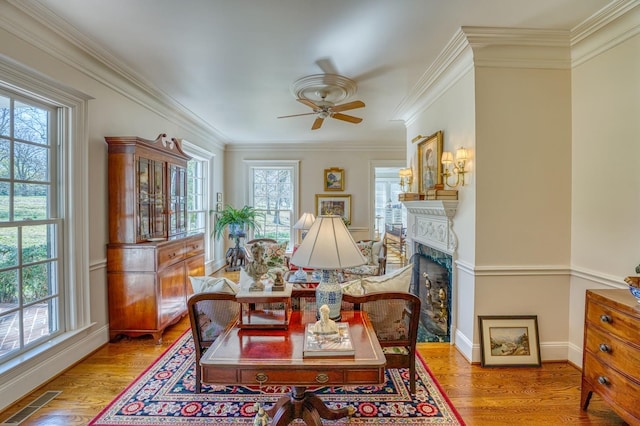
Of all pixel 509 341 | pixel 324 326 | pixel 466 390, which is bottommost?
pixel 466 390

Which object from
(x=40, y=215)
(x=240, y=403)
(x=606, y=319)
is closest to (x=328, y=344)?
(x=240, y=403)

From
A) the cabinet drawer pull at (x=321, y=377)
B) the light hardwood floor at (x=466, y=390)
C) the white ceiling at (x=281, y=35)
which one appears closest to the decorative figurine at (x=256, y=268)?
the cabinet drawer pull at (x=321, y=377)

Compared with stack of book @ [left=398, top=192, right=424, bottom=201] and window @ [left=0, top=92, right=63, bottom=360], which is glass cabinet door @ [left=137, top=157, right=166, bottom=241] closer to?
window @ [left=0, top=92, right=63, bottom=360]

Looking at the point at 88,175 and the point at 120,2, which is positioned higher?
the point at 120,2

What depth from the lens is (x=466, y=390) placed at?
89.2 inches

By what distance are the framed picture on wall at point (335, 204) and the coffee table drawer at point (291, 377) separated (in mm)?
5370

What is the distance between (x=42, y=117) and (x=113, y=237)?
46.9 inches

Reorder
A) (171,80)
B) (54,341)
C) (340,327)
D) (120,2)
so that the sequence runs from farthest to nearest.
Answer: (171,80) → (54,341) → (120,2) → (340,327)

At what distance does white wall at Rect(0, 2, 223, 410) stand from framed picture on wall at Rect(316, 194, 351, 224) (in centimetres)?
363

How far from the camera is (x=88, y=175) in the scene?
9.10 feet

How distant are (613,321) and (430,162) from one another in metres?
2.22

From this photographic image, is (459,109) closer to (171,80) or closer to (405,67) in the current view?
(405,67)

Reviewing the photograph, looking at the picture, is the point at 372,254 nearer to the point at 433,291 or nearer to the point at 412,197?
the point at 433,291

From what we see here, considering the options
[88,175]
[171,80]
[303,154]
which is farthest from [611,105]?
[303,154]
